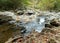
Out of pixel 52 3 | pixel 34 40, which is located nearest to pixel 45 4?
pixel 52 3

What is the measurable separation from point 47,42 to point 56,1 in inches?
1044

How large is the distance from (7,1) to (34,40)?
2333 cm

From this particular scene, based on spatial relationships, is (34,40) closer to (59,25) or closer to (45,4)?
(59,25)

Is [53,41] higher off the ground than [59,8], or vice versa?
[53,41]

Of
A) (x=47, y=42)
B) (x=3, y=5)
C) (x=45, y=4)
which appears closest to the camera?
(x=47, y=42)

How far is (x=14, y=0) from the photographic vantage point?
31875mm

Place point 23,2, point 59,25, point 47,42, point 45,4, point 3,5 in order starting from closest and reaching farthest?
1. point 47,42
2. point 59,25
3. point 3,5
4. point 23,2
5. point 45,4

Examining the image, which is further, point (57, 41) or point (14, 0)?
point (14, 0)

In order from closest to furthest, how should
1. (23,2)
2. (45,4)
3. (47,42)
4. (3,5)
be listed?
(47,42), (3,5), (23,2), (45,4)

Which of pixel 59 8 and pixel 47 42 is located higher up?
pixel 47 42

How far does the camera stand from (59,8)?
32.5 metres

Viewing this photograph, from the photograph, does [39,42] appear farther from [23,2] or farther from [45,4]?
[45,4]

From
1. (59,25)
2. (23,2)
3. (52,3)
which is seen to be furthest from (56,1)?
(59,25)

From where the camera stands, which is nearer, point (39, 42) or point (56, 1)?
point (39, 42)
